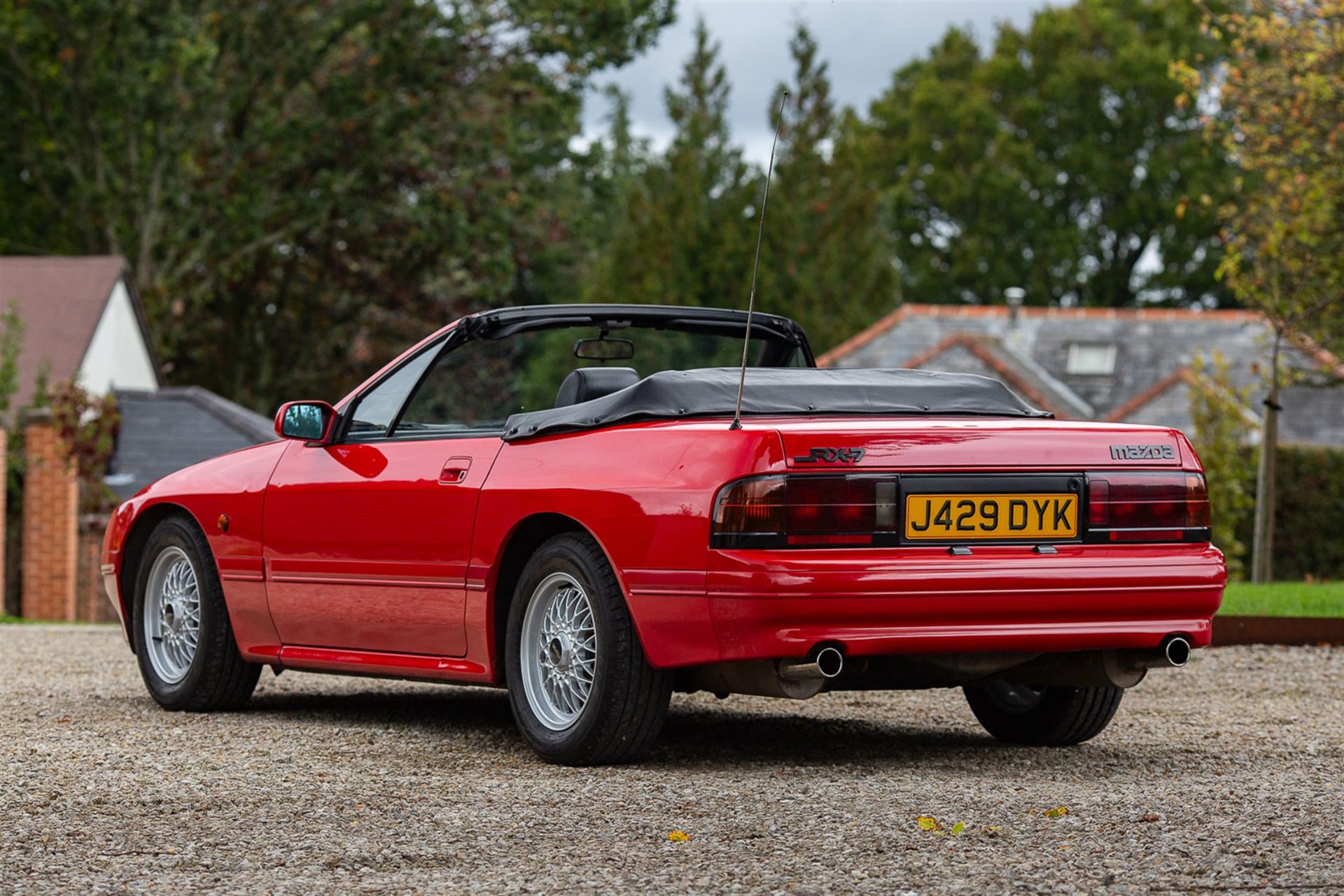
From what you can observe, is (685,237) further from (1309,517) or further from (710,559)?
(710,559)

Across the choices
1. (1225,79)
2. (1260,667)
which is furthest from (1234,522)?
(1260,667)

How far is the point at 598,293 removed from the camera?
47250mm

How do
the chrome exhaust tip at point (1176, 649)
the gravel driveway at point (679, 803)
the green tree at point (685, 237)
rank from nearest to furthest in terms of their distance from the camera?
the gravel driveway at point (679, 803), the chrome exhaust tip at point (1176, 649), the green tree at point (685, 237)

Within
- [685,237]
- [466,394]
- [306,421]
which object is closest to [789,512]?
[466,394]

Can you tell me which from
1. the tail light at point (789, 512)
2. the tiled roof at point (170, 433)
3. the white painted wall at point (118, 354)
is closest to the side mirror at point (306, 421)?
the tail light at point (789, 512)

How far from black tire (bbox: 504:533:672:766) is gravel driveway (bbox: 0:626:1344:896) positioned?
117mm

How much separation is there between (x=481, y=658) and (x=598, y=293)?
41.2m

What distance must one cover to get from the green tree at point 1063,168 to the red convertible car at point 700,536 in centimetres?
4763

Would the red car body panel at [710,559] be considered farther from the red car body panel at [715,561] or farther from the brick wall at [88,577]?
the brick wall at [88,577]

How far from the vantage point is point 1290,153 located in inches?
635

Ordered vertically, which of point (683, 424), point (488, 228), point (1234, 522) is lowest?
point (1234, 522)

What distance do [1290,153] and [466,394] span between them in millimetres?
10913

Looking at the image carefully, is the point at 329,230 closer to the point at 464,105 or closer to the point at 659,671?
the point at 464,105

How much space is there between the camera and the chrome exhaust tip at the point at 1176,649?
5.82 m
